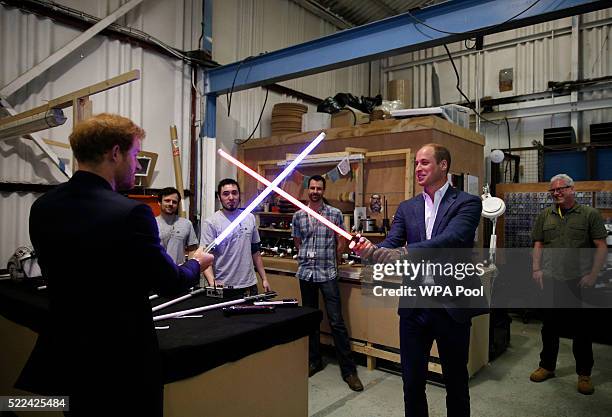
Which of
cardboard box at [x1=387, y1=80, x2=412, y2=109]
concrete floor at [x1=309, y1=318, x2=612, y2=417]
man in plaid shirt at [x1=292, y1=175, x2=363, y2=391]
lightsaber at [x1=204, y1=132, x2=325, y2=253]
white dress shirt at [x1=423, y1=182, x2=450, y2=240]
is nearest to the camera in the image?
lightsaber at [x1=204, y1=132, x2=325, y2=253]

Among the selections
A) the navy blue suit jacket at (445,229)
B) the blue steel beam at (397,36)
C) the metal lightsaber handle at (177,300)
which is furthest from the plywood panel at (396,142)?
the metal lightsaber handle at (177,300)

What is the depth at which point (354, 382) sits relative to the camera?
3.42 metres

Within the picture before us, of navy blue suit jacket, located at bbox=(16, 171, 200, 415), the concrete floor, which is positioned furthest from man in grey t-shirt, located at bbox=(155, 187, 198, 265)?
navy blue suit jacket, located at bbox=(16, 171, 200, 415)

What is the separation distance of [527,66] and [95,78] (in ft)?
20.3

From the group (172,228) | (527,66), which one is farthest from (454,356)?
(527,66)

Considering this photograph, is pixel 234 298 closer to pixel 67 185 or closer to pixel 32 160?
pixel 67 185

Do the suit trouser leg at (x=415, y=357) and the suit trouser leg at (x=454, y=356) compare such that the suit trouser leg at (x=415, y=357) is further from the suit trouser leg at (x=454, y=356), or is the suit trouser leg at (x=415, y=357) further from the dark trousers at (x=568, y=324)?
the dark trousers at (x=568, y=324)

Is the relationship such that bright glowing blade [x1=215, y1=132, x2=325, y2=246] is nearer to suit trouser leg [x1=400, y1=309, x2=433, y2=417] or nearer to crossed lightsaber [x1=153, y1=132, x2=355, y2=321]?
crossed lightsaber [x1=153, y1=132, x2=355, y2=321]

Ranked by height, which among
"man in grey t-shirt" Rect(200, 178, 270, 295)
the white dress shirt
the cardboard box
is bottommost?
"man in grey t-shirt" Rect(200, 178, 270, 295)

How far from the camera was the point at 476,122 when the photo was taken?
6.81m

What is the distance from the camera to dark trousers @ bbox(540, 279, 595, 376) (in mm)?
3332

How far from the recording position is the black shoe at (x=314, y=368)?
3695 millimetres

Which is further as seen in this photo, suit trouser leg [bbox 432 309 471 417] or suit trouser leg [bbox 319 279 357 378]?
suit trouser leg [bbox 319 279 357 378]

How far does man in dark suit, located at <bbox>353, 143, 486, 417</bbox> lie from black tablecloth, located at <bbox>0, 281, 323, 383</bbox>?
0.53m
